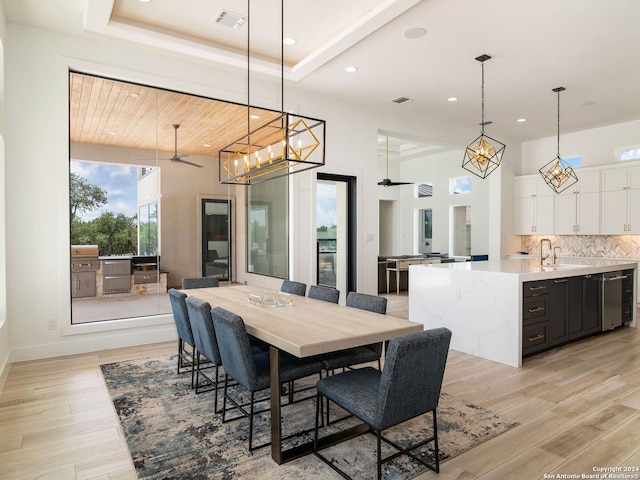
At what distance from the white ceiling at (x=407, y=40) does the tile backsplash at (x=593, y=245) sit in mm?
2761

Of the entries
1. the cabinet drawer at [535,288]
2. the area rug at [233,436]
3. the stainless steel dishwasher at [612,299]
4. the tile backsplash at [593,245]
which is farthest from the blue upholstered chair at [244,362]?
the tile backsplash at [593,245]

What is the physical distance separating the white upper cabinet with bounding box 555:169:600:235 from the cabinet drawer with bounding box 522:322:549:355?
14.9 feet

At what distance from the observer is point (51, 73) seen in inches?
165

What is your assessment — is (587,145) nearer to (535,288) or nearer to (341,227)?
(341,227)

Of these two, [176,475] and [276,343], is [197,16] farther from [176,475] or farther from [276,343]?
[176,475]

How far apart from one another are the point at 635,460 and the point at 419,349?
1574 mm

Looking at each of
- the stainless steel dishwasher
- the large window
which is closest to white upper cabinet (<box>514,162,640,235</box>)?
the stainless steel dishwasher

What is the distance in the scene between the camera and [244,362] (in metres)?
2.37

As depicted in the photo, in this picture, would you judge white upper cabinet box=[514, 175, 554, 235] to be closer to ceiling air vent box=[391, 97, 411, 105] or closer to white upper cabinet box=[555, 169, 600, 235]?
white upper cabinet box=[555, 169, 600, 235]

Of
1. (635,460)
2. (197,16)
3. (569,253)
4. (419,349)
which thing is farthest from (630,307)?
(197,16)

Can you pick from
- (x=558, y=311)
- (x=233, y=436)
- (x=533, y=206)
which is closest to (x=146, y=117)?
(x=233, y=436)

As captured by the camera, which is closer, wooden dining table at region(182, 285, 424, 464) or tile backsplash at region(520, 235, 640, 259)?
wooden dining table at region(182, 285, 424, 464)

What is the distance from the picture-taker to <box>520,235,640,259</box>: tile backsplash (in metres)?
7.54

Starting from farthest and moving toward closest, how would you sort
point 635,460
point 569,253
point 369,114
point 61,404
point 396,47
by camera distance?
1. point 569,253
2. point 369,114
3. point 396,47
4. point 61,404
5. point 635,460
